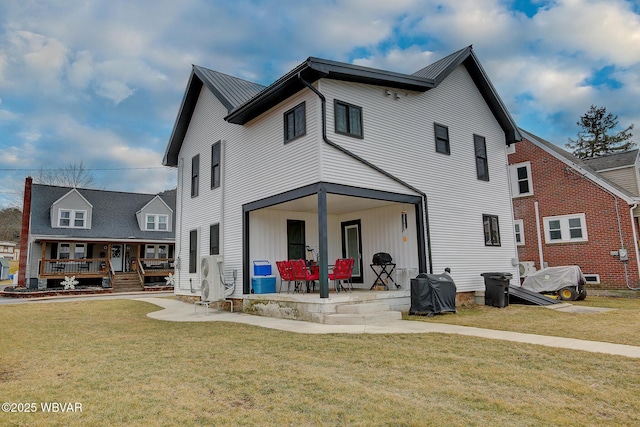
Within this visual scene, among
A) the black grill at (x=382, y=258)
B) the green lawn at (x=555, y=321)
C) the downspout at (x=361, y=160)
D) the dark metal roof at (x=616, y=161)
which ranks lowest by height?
the green lawn at (x=555, y=321)

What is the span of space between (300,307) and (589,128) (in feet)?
121

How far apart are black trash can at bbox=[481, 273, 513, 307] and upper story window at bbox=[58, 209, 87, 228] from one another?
23.8m

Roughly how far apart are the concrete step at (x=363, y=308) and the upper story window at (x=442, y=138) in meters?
Result: 5.18

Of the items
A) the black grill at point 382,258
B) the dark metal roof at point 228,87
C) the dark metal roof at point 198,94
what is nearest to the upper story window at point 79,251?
the dark metal roof at point 198,94

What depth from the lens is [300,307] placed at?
28.9ft

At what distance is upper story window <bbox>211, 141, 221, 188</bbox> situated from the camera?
13.2 m

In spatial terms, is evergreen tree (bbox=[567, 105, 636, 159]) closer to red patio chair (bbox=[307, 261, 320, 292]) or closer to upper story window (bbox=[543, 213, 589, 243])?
upper story window (bbox=[543, 213, 589, 243])

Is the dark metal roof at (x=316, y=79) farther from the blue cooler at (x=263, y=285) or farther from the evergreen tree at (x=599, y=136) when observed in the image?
the evergreen tree at (x=599, y=136)

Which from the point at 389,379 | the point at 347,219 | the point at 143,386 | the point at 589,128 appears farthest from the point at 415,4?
the point at 589,128

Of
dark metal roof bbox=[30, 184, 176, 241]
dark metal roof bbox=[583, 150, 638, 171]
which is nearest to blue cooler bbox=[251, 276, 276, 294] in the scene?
dark metal roof bbox=[583, 150, 638, 171]

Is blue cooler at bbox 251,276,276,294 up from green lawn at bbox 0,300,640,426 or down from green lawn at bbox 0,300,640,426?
up

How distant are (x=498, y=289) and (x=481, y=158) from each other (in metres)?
4.56

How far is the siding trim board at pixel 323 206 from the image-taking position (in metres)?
8.70

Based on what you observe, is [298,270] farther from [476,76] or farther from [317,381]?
[476,76]
